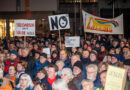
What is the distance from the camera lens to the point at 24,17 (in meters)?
20.2

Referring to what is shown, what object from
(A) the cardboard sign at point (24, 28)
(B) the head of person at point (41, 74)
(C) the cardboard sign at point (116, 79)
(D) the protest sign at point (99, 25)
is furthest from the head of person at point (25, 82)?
(D) the protest sign at point (99, 25)

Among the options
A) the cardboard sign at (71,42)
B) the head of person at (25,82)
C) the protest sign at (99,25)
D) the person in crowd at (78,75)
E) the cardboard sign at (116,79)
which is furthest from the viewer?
the protest sign at (99,25)

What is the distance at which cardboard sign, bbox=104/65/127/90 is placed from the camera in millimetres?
2658

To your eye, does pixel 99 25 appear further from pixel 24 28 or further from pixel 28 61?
pixel 28 61

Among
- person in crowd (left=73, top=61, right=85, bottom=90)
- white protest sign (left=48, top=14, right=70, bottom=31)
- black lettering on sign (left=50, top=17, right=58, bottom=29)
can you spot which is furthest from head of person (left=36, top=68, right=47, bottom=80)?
black lettering on sign (left=50, top=17, right=58, bottom=29)

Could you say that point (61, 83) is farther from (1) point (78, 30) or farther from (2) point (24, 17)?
(1) point (78, 30)

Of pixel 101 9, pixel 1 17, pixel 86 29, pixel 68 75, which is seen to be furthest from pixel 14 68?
pixel 101 9

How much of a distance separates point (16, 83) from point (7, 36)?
673 inches

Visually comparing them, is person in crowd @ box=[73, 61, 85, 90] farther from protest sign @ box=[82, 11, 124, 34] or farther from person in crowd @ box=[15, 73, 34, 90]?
protest sign @ box=[82, 11, 124, 34]

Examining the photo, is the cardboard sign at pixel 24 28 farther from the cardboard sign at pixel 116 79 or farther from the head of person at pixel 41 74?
the cardboard sign at pixel 116 79

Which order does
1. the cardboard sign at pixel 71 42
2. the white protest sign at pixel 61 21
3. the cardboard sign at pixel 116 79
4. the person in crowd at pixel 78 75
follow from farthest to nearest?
the cardboard sign at pixel 71 42, the white protest sign at pixel 61 21, the person in crowd at pixel 78 75, the cardboard sign at pixel 116 79

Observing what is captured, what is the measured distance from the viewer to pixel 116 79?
2.70 m

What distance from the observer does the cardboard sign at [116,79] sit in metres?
2.66

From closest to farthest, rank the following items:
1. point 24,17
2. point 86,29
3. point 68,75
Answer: point 68,75, point 86,29, point 24,17
